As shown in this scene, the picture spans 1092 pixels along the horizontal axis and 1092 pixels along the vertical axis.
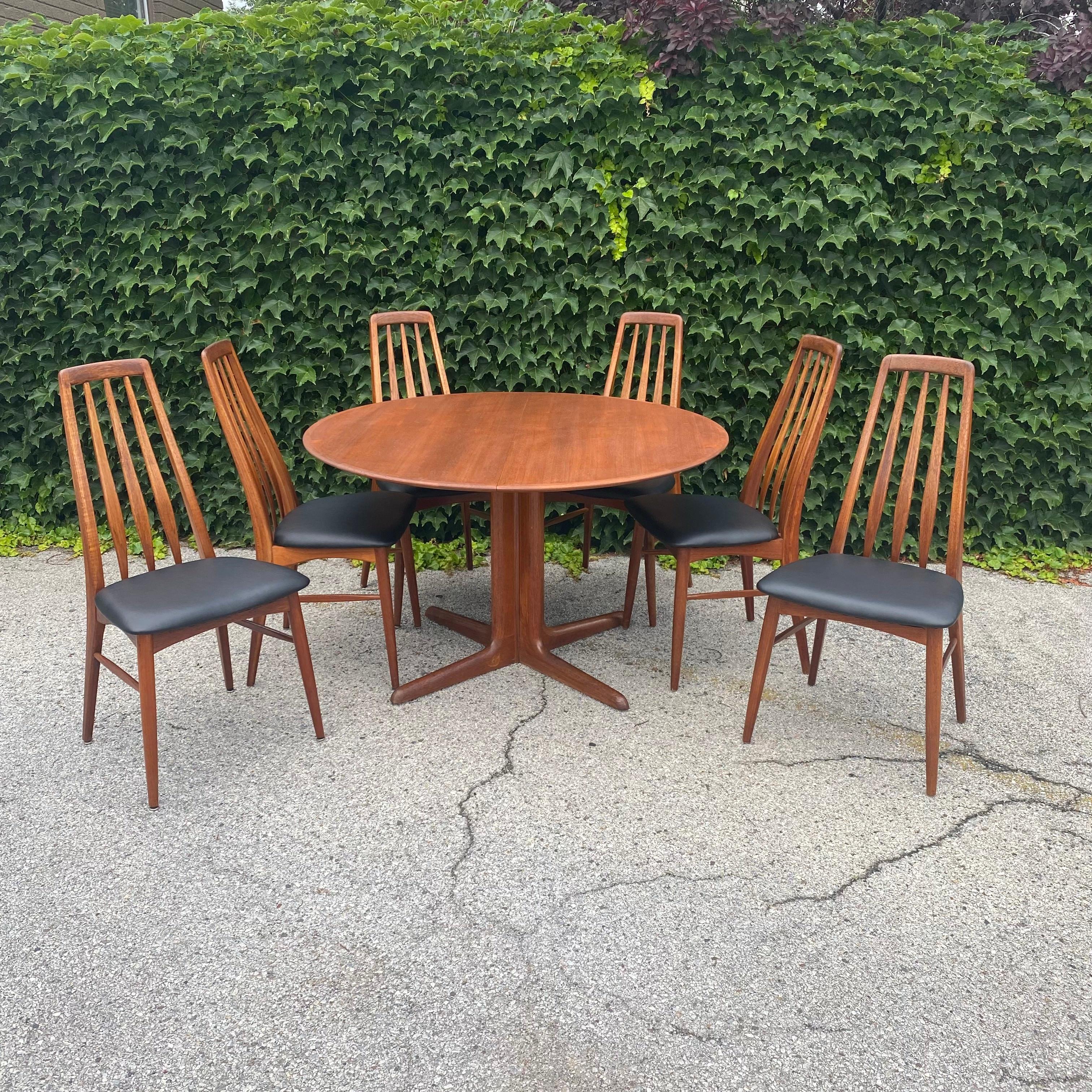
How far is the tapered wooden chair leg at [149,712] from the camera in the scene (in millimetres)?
2412

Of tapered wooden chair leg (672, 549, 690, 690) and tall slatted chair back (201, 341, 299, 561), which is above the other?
tall slatted chair back (201, 341, 299, 561)

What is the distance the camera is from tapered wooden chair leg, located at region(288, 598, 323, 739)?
2.68m

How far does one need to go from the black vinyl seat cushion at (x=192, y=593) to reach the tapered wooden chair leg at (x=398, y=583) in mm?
814

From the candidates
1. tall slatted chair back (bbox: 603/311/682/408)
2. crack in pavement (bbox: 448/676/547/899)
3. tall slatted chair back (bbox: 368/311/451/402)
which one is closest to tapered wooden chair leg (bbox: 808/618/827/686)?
crack in pavement (bbox: 448/676/547/899)

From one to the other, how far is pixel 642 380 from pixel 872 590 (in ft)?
4.81

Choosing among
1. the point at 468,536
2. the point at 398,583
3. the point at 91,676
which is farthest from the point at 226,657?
the point at 468,536

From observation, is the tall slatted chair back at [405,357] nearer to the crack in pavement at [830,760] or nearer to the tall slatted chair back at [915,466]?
the tall slatted chair back at [915,466]

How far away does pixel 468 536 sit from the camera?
4.07 meters

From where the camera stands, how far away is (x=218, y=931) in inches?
80.2

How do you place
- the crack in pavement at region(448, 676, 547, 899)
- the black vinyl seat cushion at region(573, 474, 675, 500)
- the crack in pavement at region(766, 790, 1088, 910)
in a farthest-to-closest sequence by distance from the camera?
the black vinyl seat cushion at region(573, 474, 675, 500) → the crack in pavement at region(448, 676, 547, 899) → the crack in pavement at region(766, 790, 1088, 910)

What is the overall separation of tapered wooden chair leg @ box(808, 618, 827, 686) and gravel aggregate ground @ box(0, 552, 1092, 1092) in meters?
0.04

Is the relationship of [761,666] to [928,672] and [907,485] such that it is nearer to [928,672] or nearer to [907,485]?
[928,672]

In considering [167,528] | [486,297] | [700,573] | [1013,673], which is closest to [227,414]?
[167,528]

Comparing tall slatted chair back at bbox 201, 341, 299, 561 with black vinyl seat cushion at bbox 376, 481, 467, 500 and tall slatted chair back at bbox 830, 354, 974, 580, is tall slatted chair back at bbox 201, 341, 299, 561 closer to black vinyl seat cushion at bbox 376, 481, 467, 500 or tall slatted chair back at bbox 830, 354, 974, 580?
black vinyl seat cushion at bbox 376, 481, 467, 500
